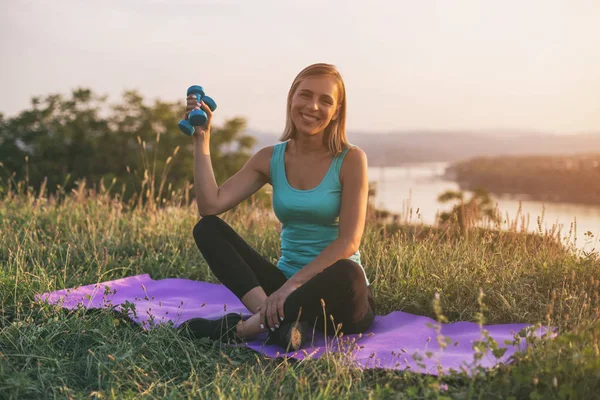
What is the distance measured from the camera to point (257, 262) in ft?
11.8

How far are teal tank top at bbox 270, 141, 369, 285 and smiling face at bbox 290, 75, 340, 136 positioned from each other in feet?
0.80

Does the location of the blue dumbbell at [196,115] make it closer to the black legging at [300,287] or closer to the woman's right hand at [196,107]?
the woman's right hand at [196,107]

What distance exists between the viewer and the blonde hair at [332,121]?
3455 millimetres

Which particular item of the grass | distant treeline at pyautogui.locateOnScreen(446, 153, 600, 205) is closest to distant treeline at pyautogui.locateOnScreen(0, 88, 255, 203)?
distant treeline at pyautogui.locateOnScreen(446, 153, 600, 205)

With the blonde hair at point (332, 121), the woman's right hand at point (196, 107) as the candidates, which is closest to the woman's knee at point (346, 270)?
the blonde hair at point (332, 121)

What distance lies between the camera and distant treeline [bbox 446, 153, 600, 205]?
72.6ft

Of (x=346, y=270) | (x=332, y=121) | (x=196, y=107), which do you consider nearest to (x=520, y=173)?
(x=332, y=121)

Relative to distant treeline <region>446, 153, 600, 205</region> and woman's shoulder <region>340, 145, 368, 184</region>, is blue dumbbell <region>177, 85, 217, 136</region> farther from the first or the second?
distant treeline <region>446, 153, 600, 205</region>

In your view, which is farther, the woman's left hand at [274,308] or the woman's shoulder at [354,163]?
the woman's shoulder at [354,163]

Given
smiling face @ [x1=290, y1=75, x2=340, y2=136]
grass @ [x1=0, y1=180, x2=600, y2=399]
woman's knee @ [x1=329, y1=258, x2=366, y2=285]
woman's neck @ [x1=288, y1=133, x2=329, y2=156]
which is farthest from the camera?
woman's neck @ [x1=288, y1=133, x2=329, y2=156]

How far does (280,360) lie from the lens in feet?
9.98

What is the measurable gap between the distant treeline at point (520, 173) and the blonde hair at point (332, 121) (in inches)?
708

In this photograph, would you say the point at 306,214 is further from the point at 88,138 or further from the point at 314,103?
the point at 88,138

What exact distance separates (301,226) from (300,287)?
0.55m
